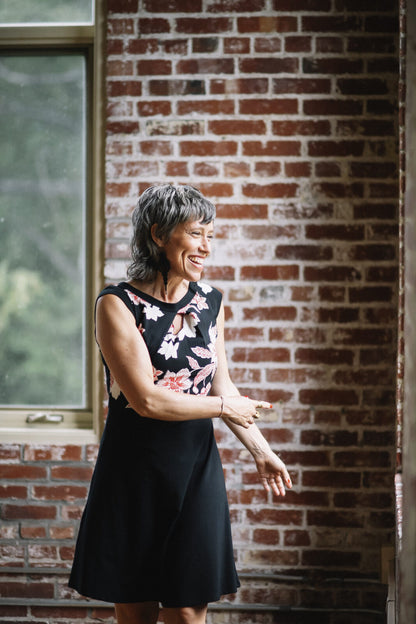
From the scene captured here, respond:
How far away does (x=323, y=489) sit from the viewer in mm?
2510

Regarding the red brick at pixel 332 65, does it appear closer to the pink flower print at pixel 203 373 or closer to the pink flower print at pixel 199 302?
the pink flower print at pixel 199 302

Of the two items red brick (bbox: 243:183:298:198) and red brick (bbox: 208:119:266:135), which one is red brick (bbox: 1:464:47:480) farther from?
red brick (bbox: 208:119:266:135)

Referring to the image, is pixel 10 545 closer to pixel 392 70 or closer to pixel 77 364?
pixel 77 364

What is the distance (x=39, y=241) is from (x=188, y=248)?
1.10 meters

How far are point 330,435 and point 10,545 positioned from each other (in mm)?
1323

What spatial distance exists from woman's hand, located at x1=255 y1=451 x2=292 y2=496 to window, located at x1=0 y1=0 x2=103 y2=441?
946 mm

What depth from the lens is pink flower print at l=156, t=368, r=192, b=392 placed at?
5.82 ft

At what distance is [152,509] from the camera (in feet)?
5.79

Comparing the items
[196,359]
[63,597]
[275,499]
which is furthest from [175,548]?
[63,597]

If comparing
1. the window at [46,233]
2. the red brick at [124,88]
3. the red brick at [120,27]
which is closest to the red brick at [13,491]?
the window at [46,233]

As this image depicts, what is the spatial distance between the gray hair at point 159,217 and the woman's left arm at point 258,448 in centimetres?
29

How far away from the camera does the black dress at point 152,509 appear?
176 cm

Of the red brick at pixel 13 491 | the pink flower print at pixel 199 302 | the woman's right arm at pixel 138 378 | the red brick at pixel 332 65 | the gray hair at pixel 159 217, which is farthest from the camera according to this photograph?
the red brick at pixel 13 491

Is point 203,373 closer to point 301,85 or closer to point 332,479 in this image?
point 332,479
